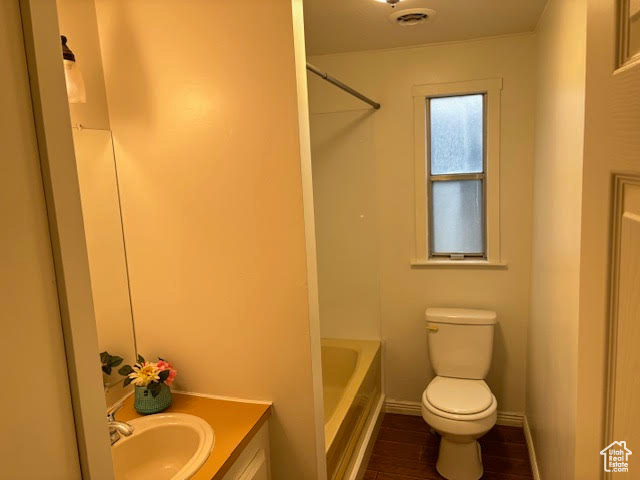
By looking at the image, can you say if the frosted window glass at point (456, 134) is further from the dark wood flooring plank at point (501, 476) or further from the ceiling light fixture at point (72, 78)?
the ceiling light fixture at point (72, 78)

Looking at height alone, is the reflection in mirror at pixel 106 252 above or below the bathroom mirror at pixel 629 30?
below

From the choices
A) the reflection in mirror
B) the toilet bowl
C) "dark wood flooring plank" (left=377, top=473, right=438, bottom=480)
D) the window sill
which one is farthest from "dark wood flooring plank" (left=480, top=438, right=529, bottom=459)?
the reflection in mirror

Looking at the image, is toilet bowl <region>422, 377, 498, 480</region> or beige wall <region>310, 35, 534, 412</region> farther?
beige wall <region>310, 35, 534, 412</region>

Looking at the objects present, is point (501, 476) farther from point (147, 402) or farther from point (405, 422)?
point (147, 402)

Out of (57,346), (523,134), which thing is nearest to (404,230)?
(523,134)

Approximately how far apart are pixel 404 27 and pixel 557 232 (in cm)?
137

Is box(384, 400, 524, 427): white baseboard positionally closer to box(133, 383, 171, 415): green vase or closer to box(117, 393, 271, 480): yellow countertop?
box(117, 393, 271, 480): yellow countertop

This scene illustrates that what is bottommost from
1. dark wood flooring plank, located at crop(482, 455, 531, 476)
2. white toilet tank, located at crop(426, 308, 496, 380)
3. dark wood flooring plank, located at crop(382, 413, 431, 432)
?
dark wood flooring plank, located at crop(482, 455, 531, 476)

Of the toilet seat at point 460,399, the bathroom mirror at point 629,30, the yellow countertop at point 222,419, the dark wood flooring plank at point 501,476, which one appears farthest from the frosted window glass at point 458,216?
the bathroom mirror at point 629,30

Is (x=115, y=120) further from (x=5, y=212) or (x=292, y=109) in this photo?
(x=5, y=212)

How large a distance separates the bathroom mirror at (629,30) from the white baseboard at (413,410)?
9.36 ft

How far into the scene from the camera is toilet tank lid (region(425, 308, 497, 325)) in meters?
2.73

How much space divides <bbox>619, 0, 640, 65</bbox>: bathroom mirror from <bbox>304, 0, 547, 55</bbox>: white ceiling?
1671mm

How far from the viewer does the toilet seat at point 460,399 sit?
2369mm
